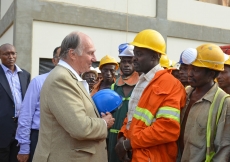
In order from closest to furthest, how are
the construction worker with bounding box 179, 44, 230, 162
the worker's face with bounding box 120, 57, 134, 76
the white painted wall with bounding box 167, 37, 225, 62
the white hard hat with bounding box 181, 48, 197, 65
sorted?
the construction worker with bounding box 179, 44, 230, 162
the white hard hat with bounding box 181, 48, 197, 65
the worker's face with bounding box 120, 57, 134, 76
the white painted wall with bounding box 167, 37, 225, 62

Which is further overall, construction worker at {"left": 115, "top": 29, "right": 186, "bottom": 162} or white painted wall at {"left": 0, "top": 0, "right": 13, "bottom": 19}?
white painted wall at {"left": 0, "top": 0, "right": 13, "bottom": 19}

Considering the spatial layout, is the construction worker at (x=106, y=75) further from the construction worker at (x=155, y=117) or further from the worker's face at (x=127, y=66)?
the construction worker at (x=155, y=117)

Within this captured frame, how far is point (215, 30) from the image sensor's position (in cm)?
1164

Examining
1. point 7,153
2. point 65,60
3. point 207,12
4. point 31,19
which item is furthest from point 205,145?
point 207,12

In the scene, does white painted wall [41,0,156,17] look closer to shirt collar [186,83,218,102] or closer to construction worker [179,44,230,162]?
construction worker [179,44,230,162]

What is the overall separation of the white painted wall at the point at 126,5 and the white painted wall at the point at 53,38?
2.19 feet

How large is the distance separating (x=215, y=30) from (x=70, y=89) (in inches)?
396

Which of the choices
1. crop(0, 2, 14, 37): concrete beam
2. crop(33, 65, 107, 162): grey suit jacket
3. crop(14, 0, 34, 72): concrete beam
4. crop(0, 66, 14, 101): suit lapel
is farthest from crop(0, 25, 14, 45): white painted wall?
crop(33, 65, 107, 162): grey suit jacket

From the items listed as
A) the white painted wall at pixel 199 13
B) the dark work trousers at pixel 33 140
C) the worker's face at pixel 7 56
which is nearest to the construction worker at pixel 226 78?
the dark work trousers at pixel 33 140

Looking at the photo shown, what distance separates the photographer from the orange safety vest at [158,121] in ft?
9.31

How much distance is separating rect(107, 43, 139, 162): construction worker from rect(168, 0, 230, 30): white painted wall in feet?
20.9

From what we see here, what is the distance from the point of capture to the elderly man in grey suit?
8.33 feet

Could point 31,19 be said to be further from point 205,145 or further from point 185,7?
→ point 205,145

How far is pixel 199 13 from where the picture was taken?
11.3m
